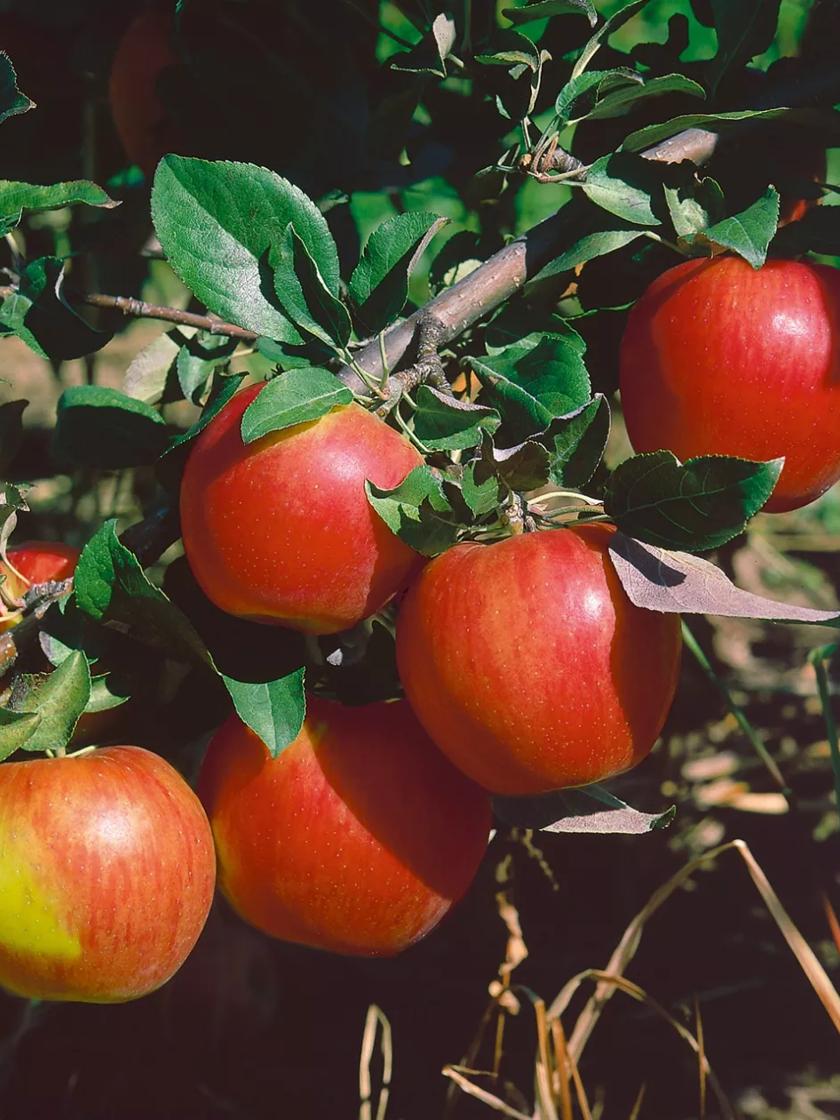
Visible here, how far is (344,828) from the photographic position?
2.11ft

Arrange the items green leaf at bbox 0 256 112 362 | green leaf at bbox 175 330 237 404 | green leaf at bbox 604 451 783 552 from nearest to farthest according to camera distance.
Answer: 1. green leaf at bbox 604 451 783 552
2. green leaf at bbox 0 256 112 362
3. green leaf at bbox 175 330 237 404

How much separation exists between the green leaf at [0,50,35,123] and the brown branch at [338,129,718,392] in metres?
0.24

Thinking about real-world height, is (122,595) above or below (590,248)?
below

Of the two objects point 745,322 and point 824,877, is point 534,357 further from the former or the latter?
point 824,877

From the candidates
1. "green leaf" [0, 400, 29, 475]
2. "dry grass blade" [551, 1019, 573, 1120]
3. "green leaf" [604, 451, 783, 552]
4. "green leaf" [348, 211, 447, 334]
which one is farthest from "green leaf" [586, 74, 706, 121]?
"dry grass blade" [551, 1019, 573, 1120]

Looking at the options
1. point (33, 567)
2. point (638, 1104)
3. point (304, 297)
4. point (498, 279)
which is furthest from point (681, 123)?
point (638, 1104)

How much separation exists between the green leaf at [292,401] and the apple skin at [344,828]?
207 mm

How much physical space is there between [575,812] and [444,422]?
242mm

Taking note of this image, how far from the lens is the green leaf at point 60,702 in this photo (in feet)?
1.98

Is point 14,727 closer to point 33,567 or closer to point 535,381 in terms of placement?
point 33,567

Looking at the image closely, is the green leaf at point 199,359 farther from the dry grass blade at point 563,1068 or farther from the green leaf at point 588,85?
the dry grass blade at point 563,1068

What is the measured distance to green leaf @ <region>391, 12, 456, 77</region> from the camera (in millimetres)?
679

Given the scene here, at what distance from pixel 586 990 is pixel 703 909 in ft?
0.52

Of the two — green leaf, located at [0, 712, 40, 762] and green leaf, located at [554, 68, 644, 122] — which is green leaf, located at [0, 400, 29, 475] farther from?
green leaf, located at [554, 68, 644, 122]
